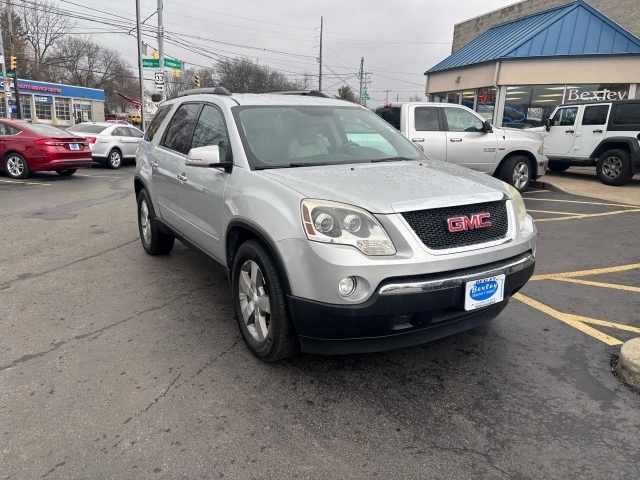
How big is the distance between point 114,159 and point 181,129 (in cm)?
1290

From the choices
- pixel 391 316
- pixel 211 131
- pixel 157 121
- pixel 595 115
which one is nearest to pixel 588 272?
pixel 391 316

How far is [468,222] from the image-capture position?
2.87 m

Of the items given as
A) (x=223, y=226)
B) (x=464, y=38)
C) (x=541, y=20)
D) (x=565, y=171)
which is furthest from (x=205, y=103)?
(x=464, y=38)

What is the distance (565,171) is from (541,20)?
315 inches

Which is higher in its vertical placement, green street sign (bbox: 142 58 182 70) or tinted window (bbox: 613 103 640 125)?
green street sign (bbox: 142 58 182 70)

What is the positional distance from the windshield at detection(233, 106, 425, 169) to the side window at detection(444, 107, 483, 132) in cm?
578

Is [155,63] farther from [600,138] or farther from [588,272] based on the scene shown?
[588,272]

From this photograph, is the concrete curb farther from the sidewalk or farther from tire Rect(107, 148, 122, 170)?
tire Rect(107, 148, 122, 170)

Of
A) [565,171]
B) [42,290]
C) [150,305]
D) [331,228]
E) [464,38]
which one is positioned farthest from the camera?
[464,38]

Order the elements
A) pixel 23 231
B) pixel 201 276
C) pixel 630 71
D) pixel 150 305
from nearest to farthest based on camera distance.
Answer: pixel 150 305, pixel 201 276, pixel 23 231, pixel 630 71

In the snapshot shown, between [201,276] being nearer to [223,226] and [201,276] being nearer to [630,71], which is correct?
[223,226]

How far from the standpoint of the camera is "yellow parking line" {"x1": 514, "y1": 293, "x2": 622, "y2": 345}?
3677 mm

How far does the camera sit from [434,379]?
307 cm

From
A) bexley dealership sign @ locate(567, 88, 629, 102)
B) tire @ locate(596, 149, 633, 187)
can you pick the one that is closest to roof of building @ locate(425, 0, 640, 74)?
bexley dealership sign @ locate(567, 88, 629, 102)
